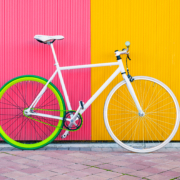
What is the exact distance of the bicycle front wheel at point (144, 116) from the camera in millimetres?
4020

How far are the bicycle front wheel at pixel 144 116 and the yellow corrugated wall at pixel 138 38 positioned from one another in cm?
14

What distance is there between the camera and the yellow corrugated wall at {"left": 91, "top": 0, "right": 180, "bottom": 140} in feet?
13.1

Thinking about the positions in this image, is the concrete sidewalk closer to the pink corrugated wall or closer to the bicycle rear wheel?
the bicycle rear wheel

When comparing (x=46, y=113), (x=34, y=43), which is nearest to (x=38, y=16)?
(x=34, y=43)

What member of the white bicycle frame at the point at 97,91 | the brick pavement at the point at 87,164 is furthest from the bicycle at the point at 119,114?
the brick pavement at the point at 87,164

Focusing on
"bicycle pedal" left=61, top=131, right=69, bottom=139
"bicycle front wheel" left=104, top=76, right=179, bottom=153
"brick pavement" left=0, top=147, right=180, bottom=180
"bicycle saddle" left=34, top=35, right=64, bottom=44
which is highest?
"bicycle saddle" left=34, top=35, right=64, bottom=44

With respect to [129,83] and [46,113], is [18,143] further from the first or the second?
[129,83]

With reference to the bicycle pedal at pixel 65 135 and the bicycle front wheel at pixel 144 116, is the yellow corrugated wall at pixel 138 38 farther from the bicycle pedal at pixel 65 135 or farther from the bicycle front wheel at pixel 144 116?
the bicycle pedal at pixel 65 135

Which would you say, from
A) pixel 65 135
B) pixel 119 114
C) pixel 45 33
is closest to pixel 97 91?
pixel 119 114

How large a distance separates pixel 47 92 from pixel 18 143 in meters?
0.76

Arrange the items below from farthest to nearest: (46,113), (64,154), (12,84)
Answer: (46,113)
(12,84)
(64,154)

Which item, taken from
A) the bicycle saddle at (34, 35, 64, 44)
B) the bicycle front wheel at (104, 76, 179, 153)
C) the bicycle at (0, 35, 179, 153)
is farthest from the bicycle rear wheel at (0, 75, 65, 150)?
the bicycle front wheel at (104, 76, 179, 153)

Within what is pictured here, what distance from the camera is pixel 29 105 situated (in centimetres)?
402

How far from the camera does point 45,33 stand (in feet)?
13.1
